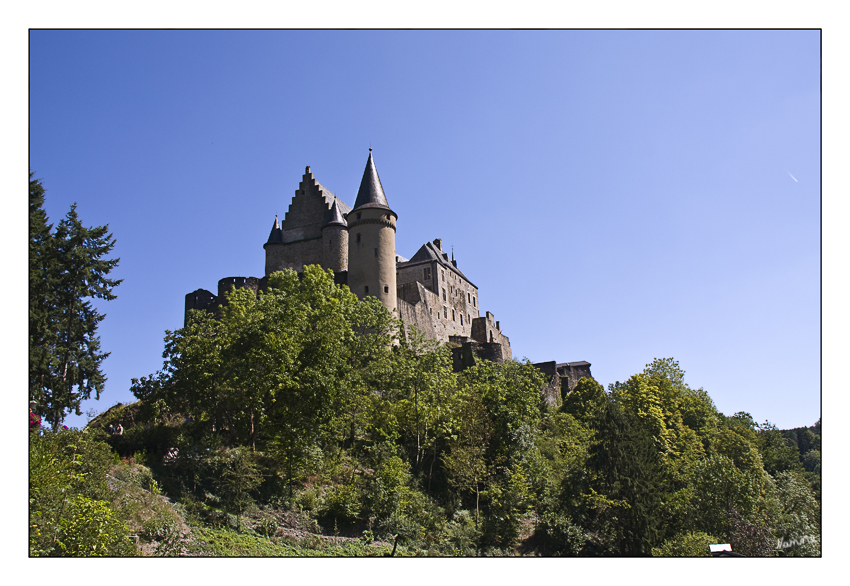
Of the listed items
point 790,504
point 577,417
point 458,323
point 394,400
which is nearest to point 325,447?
point 394,400

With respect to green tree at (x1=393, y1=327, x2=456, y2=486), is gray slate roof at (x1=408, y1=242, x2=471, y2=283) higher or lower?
higher

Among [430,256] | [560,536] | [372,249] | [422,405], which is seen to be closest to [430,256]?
[430,256]

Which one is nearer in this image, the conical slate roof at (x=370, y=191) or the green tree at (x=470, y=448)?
the green tree at (x=470, y=448)

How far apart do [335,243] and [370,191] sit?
4932mm

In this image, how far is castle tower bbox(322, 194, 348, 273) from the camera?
163 ft

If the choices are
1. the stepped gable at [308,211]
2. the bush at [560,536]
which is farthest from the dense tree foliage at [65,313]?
the stepped gable at [308,211]

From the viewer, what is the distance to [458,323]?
66000mm

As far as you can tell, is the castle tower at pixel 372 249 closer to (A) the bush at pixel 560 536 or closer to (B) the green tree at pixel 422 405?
(B) the green tree at pixel 422 405

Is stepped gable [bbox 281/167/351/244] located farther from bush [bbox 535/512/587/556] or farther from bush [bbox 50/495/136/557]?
bush [bbox 50/495/136/557]

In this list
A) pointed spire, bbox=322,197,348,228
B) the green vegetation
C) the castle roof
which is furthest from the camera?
the castle roof

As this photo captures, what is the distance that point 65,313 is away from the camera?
27219mm

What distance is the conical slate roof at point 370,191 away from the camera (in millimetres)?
47812

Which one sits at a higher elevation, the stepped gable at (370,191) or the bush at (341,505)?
the stepped gable at (370,191)

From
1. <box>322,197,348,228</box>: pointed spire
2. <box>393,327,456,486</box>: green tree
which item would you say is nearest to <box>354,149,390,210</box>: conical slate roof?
<box>322,197,348,228</box>: pointed spire
